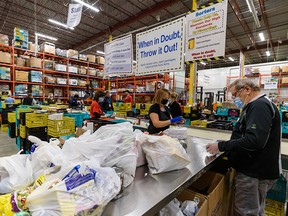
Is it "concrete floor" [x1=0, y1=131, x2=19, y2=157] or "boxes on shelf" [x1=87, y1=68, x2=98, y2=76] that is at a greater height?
"boxes on shelf" [x1=87, y1=68, x2=98, y2=76]

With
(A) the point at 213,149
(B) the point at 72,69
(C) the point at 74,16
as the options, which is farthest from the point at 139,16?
(A) the point at 213,149

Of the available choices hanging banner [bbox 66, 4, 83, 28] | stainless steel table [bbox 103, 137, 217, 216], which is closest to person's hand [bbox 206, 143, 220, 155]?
stainless steel table [bbox 103, 137, 217, 216]

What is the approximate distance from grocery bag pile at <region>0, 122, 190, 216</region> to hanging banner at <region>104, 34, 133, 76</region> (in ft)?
8.72

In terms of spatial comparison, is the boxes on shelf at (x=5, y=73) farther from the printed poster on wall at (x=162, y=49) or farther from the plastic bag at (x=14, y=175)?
the plastic bag at (x=14, y=175)

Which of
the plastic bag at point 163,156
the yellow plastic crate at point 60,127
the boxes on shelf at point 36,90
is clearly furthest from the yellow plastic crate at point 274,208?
the boxes on shelf at point 36,90

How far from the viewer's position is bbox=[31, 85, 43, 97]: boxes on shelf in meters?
8.95

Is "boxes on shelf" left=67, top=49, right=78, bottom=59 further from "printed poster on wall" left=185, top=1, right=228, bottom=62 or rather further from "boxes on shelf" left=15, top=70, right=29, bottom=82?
"printed poster on wall" left=185, top=1, right=228, bottom=62

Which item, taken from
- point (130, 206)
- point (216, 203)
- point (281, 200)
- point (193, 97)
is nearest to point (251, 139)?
point (216, 203)

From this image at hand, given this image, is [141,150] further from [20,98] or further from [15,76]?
[20,98]

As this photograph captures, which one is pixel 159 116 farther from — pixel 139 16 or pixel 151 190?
pixel 139 16

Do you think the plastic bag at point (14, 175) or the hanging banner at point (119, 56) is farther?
the hanging banner at point (119, 56)

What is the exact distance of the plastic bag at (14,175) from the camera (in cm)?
77

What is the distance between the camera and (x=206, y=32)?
8.88 feet

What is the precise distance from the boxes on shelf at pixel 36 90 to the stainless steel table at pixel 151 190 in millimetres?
9699
